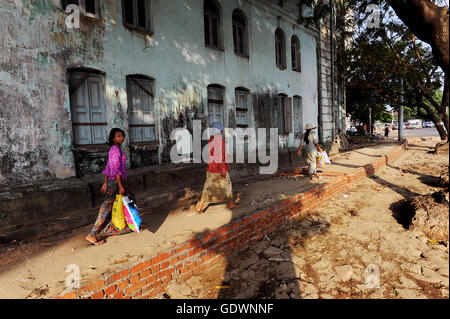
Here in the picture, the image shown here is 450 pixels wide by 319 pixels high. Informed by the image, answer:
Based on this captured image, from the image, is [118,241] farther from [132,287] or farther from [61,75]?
[61,75]

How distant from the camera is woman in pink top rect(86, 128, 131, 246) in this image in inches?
153

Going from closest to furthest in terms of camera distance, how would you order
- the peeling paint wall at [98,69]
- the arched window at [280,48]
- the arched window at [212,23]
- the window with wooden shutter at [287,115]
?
the peeling paint wall at [98,69] < the arched window at [212,23] < the arched window at [280,48] < the window with wooden shutter at [287,115]

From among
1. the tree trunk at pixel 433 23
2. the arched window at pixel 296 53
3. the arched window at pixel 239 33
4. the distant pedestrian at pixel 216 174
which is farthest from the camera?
the arched window at pixel 296 53

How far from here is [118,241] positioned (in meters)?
3.96

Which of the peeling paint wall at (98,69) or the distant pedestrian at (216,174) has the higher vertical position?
the peeling paint wall at (98,69)

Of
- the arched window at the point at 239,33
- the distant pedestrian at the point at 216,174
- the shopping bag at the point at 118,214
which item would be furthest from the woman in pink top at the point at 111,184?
the arched window at the point at 239,33

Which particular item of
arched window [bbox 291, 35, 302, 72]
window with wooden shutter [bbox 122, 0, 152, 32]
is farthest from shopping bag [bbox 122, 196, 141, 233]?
A: arched window [bbox 291, 35, 302, 72]

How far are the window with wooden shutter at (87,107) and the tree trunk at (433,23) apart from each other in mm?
5893

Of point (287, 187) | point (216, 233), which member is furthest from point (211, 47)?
point (216, 233)

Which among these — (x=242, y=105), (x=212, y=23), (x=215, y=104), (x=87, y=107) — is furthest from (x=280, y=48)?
(x=87, y=107)

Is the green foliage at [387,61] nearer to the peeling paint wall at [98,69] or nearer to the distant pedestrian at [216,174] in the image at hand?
the peeling paint wall at [98,69]

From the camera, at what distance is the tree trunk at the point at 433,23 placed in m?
3.99

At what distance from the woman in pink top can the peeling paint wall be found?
6.88ft

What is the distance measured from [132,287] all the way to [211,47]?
725 centimetres
